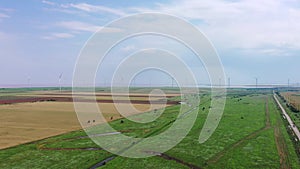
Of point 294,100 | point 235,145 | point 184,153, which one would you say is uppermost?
point 294,100

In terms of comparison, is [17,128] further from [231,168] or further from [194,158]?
[231,168]

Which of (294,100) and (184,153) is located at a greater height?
(294,100)

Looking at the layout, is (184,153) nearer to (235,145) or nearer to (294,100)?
(235,145)

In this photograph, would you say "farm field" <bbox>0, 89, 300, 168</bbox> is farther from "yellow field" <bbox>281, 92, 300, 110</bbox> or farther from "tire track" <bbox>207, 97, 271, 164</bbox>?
"yellow field" <bbox>281, 92, 300, 110</bbox>

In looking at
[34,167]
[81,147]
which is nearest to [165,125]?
[81,147]

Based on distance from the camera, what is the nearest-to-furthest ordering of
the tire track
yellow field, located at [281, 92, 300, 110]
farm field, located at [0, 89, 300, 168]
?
farm field, located at [0, 89, 300, 168], the tire track, yellow field, located at [281, 92, 300, 110]

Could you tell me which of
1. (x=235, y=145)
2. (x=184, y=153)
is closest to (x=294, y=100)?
(x=235, y=145)

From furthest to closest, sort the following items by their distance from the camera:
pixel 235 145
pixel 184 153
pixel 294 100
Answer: pixel 294 100
pixel 235 145
pixel 184 153

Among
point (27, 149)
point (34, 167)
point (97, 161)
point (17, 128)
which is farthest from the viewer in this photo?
point (17, 128)

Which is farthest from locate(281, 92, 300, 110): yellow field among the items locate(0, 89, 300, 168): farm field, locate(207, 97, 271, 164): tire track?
locate(0, 89, 300, 168): farm field

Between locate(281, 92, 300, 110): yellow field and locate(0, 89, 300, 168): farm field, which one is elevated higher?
locate(281, 92, 300, 110): yellow field

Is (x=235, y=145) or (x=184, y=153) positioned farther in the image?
(x=235, y=145)
